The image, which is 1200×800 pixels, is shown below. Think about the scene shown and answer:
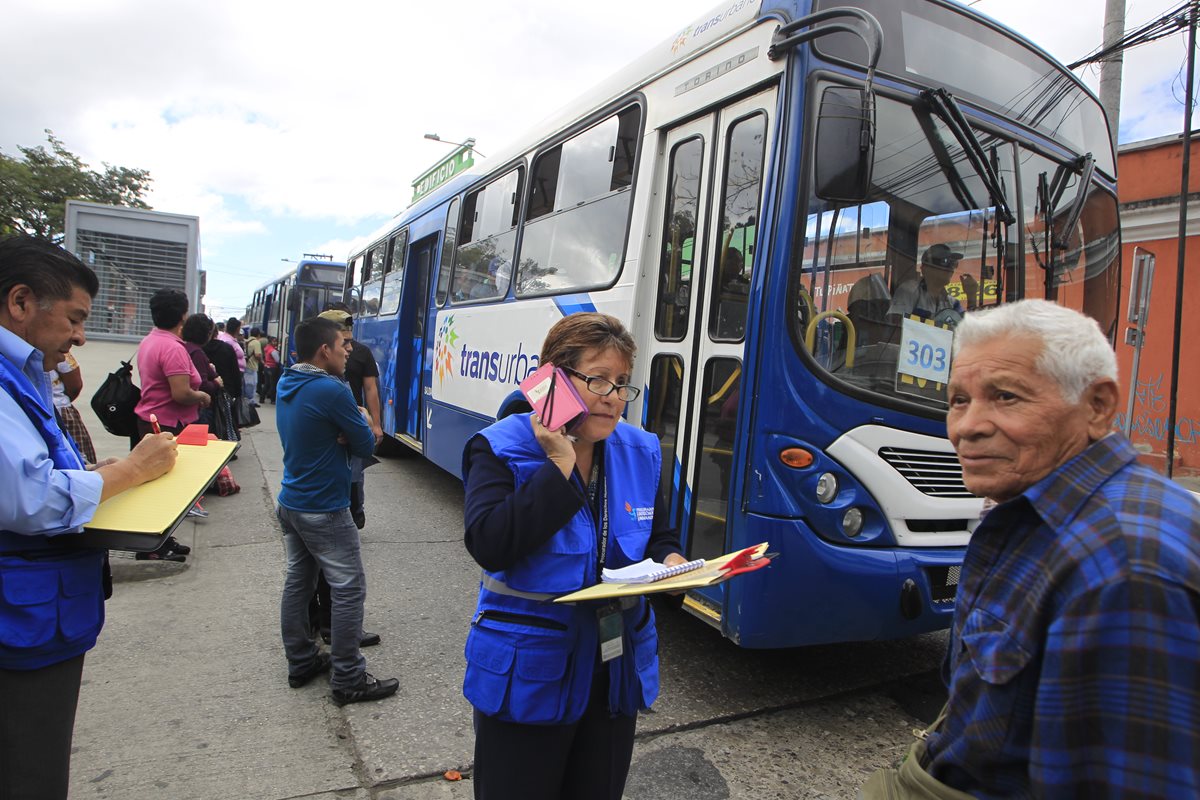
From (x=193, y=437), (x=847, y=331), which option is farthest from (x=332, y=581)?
(x=847, y=331)

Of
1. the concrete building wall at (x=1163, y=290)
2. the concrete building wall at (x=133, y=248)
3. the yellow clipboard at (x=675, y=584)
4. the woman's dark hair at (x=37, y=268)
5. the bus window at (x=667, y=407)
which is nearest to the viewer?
the yellow clipboard at (x=675, y=584)

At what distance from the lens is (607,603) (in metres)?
1.81

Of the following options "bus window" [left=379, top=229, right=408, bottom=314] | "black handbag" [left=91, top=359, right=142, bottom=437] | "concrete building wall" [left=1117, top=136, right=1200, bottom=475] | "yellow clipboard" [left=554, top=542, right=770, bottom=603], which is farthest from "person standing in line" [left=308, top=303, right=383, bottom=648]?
"concrete building wall" [left=1117, top=136, right=1200, bottom=475]

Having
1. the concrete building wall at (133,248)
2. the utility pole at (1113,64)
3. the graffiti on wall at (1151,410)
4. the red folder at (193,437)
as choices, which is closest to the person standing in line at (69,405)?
the red folder at (193,437)

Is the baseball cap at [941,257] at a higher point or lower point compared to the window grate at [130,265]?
lower

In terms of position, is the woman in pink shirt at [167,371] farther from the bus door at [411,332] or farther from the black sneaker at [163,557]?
the bus door at [411,332]

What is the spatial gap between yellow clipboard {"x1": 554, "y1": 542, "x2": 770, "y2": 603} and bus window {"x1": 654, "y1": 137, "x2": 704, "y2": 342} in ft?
7.26

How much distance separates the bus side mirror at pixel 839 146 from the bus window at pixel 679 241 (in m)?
0.75

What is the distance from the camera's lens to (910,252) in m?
3.42

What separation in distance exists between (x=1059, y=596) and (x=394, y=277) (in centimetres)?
903

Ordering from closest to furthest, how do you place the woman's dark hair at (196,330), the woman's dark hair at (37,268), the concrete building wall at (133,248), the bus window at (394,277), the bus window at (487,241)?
the woman's dark hair at (37,268) → the bus window at (487,241) → the woman's dark hair at (196,330) → the bus window at (394,277) → the concrete building wall at (133,248)

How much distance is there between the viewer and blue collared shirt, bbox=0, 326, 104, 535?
5.18 ft

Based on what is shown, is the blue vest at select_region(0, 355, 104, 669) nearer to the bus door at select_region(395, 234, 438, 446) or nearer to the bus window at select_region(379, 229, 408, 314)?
the bus door at select_region(395, 234, 438, 446)

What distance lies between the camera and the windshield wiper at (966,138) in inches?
129
